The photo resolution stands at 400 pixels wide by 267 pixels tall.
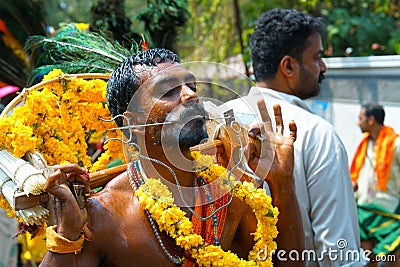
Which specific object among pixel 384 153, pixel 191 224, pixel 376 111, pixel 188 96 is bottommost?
pixel 384 153

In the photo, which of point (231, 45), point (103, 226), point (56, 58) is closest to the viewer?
point (103, 226)

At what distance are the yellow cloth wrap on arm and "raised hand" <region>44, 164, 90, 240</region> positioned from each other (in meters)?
0.02

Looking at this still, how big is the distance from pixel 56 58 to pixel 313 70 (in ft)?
4.86

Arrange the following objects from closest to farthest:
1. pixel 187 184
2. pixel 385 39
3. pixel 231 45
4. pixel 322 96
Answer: pixel 187 184 → pixel 322 96 → pixel 385 39 → pixel 231 45

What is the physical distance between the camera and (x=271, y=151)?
8.75 feet

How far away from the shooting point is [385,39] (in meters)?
7.88

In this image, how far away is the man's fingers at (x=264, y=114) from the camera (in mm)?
2678

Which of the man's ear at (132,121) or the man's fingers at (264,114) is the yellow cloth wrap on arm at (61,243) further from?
the man's fingers at (264,114)

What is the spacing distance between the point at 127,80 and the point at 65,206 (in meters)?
0.61

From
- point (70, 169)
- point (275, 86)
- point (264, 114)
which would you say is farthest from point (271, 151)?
point (275, 86)

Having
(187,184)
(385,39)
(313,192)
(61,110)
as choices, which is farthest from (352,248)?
(385,39)

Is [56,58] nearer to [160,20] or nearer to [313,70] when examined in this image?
[160,20]

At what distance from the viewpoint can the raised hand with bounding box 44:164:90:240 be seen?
2.16 metres

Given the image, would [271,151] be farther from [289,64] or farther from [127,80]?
[289,64]
